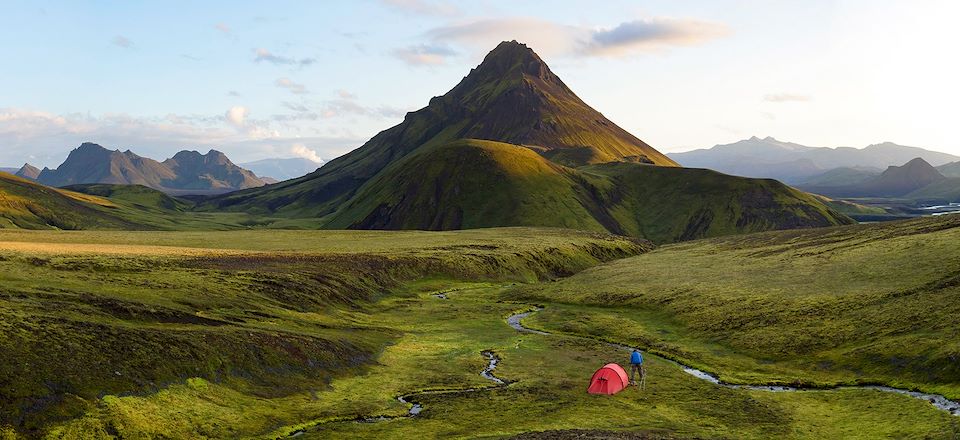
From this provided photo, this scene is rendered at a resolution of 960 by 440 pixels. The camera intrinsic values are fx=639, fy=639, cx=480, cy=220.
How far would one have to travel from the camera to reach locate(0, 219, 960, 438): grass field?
139ft

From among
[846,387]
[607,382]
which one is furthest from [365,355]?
[846,387]

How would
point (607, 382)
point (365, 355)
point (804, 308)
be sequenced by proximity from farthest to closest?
point (804, 308) < point (365, 355) < point (607, 382)

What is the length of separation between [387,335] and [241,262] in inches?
1687

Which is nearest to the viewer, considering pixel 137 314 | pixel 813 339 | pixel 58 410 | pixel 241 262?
pixel 58 410

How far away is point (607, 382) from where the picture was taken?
53.8 m

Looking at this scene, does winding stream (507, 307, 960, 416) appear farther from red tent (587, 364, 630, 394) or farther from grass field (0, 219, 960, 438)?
red tent (587, 364, 630, 394)

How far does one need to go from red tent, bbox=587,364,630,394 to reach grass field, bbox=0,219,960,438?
1568 millimetres

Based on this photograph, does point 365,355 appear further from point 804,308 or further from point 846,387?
point 804,308

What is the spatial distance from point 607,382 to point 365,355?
86.2 ft

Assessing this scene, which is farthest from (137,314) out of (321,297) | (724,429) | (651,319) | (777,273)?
(777,273)

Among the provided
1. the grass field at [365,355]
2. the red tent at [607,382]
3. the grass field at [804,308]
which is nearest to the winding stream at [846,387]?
the grass field at [804,308]

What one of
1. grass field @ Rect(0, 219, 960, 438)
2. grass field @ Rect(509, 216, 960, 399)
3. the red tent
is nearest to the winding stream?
grass field @ Rect(509, 216, 960, 399)

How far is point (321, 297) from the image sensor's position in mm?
96500

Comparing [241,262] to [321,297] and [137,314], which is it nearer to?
[321,297]
